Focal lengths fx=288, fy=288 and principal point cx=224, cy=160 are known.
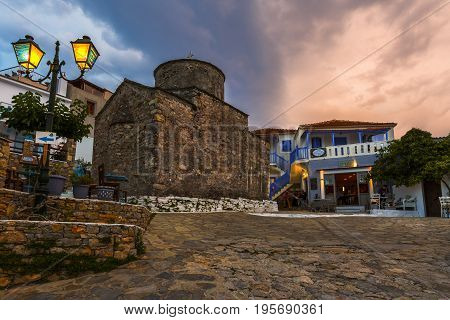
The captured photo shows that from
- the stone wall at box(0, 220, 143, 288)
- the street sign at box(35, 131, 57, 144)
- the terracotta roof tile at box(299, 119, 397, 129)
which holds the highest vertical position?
the terracotta roof tile at box(299, 119, 397, 129)

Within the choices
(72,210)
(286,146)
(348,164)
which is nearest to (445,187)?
(348,164)

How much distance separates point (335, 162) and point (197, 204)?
11378 mm

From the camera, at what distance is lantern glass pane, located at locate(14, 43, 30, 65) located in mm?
5621

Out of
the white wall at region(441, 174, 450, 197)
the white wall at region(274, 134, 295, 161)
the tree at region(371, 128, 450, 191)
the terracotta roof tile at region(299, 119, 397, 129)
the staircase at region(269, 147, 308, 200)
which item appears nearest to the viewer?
the tree at region(371, 128, 450, 191)

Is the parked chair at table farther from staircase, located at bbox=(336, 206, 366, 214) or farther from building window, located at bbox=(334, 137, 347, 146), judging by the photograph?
building window, located at bbox=(334, 137, 347, 146)

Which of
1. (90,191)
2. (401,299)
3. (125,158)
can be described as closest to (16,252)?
(90,191)

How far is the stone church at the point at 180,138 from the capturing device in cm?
1162

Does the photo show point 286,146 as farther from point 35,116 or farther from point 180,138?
point 35,116

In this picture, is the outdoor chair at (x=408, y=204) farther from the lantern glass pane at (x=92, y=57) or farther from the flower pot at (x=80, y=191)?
the lantern glass pane at (x=92, y=57)

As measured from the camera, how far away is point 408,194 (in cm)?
1505

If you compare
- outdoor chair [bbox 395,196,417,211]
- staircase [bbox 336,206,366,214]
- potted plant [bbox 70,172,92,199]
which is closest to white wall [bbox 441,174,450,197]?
outdoor chair [bbox 395,196,417,211]

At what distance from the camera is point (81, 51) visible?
226 inches

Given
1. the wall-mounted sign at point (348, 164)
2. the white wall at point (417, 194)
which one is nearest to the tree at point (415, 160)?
the white wall at point (417, 194)

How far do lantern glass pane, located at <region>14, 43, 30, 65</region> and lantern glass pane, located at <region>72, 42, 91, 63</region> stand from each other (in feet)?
2.82
